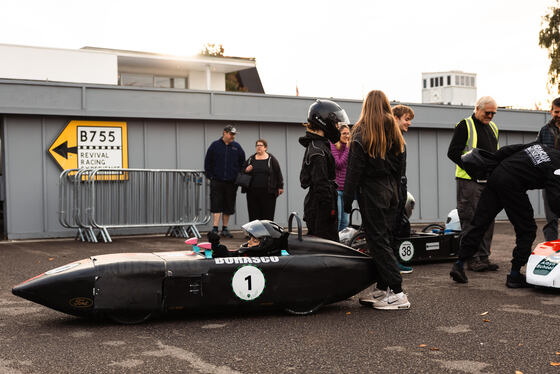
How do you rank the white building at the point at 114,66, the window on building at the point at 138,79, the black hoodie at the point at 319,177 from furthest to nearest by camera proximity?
the window on building at the point at 138,79, the white building at the point at 114,66, the black hoodie at the point at 319,177

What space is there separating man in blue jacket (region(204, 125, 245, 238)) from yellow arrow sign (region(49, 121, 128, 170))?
218 cm

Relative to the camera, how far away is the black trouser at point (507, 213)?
695 cm

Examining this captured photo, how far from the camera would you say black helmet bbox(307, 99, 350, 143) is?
21.2 feet

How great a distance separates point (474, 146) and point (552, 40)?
3436 cm

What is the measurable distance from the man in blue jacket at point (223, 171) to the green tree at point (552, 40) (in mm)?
30506

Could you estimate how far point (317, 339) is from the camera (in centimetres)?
493

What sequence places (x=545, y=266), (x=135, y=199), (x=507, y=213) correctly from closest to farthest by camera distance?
(x=545, y=266) → (x=507, y=213) → (x=135, y=199)

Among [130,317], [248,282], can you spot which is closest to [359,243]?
[248,282]

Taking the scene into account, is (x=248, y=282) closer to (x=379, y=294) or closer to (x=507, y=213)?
(x=379, y=294)

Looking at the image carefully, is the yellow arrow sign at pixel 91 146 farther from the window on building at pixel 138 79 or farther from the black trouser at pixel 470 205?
the window on building at pixel 138 79

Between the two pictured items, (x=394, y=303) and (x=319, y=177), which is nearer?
(x=394, y=303)

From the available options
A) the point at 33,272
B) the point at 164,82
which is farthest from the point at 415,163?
the point at 164,82

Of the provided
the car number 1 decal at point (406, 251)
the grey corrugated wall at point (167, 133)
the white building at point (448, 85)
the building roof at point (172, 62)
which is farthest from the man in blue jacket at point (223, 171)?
the white building at point (448, 85)

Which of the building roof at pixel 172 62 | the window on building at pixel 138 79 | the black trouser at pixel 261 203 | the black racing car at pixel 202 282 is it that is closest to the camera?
the black racing car at pixel 202 282
